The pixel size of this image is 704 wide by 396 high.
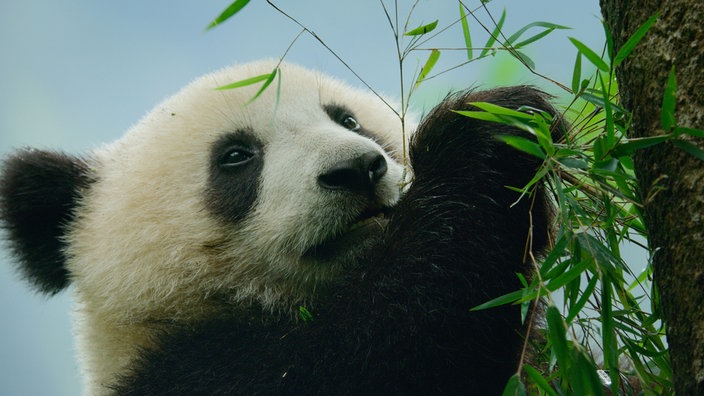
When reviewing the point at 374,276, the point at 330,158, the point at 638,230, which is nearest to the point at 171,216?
the point at 330,158

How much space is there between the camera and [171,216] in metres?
3.73

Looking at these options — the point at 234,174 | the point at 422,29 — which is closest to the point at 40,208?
the point at 234,174

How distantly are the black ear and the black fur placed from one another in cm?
145

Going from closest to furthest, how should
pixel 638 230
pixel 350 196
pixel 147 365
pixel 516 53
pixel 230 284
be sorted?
1. pixel 638 230
2. pixel 516 53
3. pixel 350 196
4. pixel 147 365
5. pixel 230 284

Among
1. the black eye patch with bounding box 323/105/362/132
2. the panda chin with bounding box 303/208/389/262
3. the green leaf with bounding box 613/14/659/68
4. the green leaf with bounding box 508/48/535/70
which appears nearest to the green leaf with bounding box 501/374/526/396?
the green leaf with bounding box 613/14/659/68

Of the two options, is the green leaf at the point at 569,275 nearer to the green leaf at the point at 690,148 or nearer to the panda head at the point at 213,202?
the green leaf at the point at 690,148

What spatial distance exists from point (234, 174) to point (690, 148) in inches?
96.4

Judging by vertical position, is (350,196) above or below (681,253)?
below

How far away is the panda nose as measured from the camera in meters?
3.01

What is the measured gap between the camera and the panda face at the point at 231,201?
10.3ft

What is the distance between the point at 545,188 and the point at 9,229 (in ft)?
9.16

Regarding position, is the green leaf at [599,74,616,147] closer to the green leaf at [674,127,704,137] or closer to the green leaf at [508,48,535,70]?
the green leaf at [674,127,704,137]

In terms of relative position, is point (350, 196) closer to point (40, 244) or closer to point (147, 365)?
point (147, 365)

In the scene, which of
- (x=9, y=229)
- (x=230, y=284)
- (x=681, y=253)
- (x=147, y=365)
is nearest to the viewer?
(x=681, y=253)
